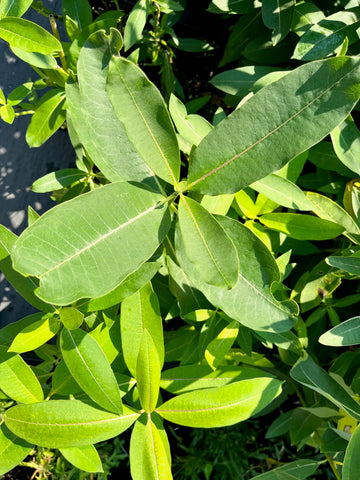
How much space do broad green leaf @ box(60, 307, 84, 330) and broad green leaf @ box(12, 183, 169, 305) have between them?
8.0 inches

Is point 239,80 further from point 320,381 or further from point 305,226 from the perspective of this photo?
point 320,381

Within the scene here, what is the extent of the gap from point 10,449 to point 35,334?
22cm

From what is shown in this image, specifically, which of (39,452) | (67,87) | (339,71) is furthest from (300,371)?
(39,452)

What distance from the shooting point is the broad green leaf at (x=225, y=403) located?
2.46ft

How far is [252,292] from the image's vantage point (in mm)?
679

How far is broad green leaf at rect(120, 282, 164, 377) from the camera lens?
0.82 metres

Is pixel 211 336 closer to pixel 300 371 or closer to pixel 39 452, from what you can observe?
pixel 300 371

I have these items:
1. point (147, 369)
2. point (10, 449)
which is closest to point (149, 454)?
point (147, 369)

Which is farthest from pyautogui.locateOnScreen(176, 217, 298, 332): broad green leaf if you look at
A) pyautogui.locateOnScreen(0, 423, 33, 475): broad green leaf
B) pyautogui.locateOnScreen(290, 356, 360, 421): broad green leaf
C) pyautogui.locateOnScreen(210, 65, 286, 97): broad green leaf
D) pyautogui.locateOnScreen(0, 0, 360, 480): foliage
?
pyautogui.locateOnScreen(210, 65, 286, 97): broad green leaf

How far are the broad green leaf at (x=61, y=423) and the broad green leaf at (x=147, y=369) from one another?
0.24ft

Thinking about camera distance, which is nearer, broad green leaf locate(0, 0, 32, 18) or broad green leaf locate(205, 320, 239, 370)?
broad green leaf locate(0, 0, 32, 18)

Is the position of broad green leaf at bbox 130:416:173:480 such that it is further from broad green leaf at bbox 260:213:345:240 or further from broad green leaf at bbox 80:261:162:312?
broad green leaf at bbox 260:213:345:240

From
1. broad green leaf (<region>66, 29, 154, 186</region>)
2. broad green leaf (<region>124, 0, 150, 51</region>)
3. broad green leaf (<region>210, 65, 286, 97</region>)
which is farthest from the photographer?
broad green leaf (<region>210, 65, 286, 97</region>)

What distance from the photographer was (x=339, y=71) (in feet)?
1.80
